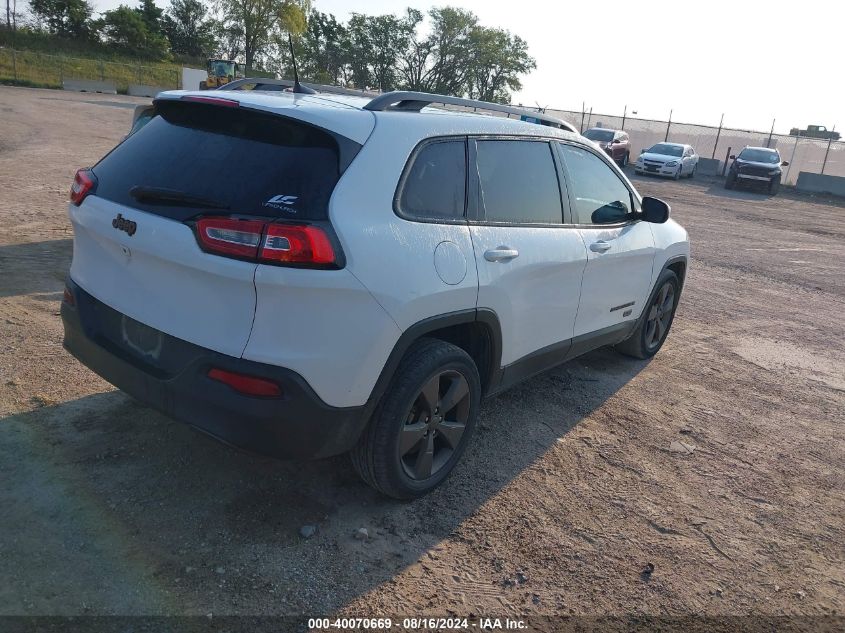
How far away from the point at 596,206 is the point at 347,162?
7.26 ft

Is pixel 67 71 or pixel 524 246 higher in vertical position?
pixel 67 71

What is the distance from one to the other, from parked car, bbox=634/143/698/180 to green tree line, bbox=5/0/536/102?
43365mm

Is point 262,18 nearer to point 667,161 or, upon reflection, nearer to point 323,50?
point 323,50

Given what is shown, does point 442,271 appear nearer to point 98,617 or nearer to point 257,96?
point 257,96

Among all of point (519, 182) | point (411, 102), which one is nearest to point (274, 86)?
point (411, 102)

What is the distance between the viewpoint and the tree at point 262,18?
223 ft

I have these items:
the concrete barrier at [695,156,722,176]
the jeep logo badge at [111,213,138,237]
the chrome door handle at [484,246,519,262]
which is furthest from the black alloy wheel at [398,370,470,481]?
the concrete barrier at [695,156,722,176]

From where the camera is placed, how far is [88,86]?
145ft

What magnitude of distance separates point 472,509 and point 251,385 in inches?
53.4

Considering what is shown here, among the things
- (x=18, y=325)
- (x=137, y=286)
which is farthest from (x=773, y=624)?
(x=18, y=325)

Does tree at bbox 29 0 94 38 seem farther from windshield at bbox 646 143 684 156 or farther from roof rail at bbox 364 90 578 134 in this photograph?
roof rail at bbox 364 90 578 134

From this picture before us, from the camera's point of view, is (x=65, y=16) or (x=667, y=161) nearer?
(x=667, y=161)

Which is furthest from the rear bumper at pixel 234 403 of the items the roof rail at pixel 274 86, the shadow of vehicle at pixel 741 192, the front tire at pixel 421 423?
the shadow of vehicle at pixel 741 192

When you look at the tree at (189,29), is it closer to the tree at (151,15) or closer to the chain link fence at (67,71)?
the tree at (151,15)
